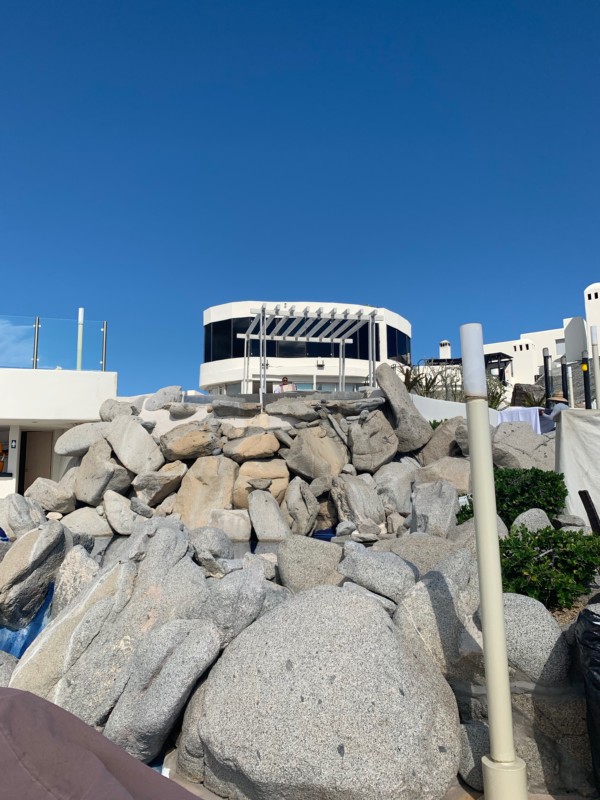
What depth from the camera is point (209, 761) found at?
3869 mm

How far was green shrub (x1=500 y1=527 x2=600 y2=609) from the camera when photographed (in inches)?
198

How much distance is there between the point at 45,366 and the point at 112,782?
1895cm

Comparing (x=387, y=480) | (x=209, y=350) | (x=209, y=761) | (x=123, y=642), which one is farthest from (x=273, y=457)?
(x=209, y=350)

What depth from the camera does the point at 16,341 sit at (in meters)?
18.7

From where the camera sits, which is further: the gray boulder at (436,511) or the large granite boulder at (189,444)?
the large granite boulder at (189,444)

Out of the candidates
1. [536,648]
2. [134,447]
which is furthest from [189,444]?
[536,648]

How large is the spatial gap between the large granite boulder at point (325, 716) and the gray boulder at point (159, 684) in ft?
0.50

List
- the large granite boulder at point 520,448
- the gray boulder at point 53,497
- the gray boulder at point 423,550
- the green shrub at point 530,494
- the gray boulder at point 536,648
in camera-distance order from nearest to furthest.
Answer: the gray boulder at point 536,648 → the gray boulder at point 423,550 → the green shrub at point 530,494 → the large granite boulder at point 520,448 → the gray boulder at point 53,497

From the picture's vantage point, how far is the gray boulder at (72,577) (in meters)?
6.94

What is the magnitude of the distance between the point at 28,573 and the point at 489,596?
6586 mm

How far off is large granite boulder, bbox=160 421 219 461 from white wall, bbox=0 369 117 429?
442 centimetres

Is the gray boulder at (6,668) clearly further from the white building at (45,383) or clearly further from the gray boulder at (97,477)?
the white building at (45,383)

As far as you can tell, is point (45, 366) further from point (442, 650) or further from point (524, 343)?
point (524, 343)

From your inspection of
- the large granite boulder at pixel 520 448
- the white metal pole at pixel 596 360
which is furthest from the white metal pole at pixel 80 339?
the white metal pole at pixel 596 360
